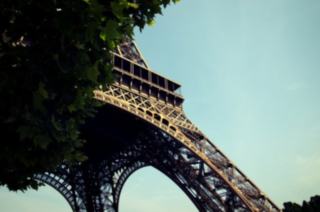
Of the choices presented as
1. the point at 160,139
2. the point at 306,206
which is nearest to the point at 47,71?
the point at 306,206

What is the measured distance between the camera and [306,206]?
1653cm

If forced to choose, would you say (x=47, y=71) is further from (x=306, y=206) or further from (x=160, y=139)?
(x=160, y=139)

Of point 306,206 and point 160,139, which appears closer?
point 306,206

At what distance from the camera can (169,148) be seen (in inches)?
1048

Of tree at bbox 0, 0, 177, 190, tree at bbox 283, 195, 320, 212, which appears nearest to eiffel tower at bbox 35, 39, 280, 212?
tree at bbox 283, 195, 320, 212

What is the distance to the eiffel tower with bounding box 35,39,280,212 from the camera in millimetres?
25047

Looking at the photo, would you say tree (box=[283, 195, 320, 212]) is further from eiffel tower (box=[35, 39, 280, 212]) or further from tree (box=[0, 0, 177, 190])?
tree (box=[0, 0, 177, 190])

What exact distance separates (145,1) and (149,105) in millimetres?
20123

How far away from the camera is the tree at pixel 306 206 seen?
16.4 metres

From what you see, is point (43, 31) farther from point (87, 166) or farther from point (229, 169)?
point (87, 166)

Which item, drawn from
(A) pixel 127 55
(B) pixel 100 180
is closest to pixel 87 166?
(B) pixel 100 180

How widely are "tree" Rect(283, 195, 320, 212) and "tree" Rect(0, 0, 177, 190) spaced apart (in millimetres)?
13130

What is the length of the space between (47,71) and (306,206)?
14.4 m

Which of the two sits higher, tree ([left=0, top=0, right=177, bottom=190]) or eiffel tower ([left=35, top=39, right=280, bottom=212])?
eiffel tower ([left=35, top=39, right=280, bottom=212])
